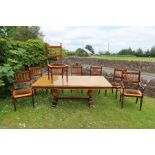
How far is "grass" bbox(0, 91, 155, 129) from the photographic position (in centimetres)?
445

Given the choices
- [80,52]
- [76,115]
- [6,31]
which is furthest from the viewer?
[80,52]

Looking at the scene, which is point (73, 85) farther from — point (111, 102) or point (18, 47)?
point (18, 47)

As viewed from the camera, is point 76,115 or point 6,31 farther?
point 6,31

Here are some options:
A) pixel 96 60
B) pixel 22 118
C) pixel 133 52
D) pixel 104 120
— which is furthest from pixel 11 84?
pixel 133 52

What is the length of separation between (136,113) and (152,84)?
3.06 metres

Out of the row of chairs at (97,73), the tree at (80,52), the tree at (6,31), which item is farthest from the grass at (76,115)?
the tree at (80,52)

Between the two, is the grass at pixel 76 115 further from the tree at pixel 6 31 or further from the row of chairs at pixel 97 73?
the tree at pixel 6 31

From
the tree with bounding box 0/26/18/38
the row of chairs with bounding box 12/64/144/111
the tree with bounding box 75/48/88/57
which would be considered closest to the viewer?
the row of chairs with bounding box 12/64/144/111

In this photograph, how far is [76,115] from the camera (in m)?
4.94

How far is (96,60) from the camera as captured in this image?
60.0ft

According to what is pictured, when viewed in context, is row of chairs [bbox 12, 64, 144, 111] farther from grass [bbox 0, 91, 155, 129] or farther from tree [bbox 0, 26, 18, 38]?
tree [bbox 0, 26, 18, 38]

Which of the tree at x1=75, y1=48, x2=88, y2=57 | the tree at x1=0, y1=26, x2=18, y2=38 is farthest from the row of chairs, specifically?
the tree at x1=75, y1=48, x2=88, y2=57

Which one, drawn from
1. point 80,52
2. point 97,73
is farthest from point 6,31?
point 80,52

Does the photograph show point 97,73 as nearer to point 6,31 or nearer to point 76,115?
point 76,115
